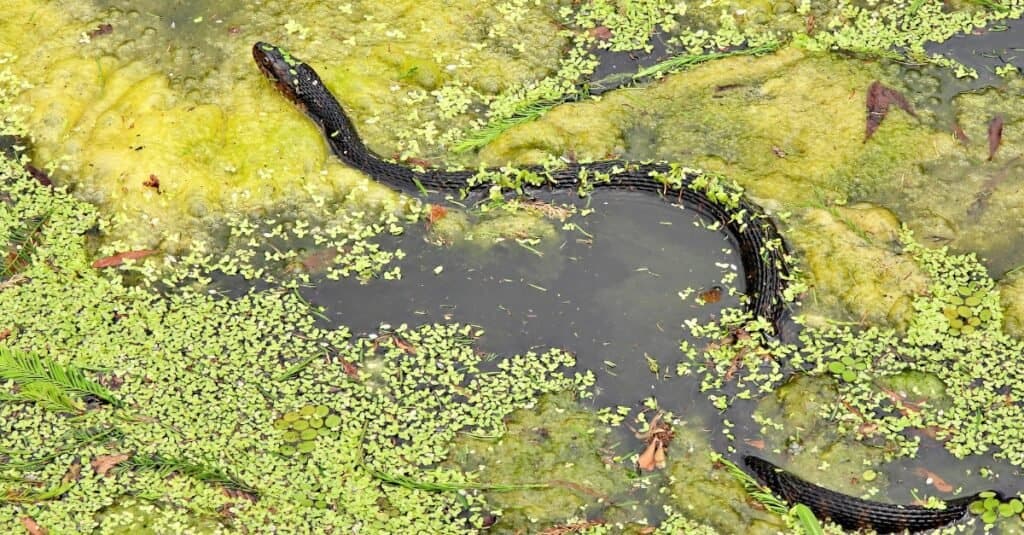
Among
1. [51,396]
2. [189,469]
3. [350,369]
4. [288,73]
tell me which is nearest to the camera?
[189,469]

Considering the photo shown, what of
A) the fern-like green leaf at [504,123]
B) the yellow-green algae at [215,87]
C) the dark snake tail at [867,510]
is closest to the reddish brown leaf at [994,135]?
the dark snake tail at [867,510]

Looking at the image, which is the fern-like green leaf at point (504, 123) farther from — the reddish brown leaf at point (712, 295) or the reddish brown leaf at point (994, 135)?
the reddish brown leaf at point (994, 135)

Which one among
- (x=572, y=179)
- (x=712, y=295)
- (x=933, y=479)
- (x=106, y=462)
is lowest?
(x=106, y=462)

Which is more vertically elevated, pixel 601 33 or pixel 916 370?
pixel 601 33

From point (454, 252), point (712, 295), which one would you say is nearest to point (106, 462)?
point (454, 252)

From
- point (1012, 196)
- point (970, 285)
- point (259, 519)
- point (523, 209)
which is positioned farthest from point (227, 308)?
point (1012, 196)

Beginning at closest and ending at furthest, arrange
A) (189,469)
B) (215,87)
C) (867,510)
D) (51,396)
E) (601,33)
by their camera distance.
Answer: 1. (867,510)
2. (189,469)
3. (51,396)
4. (215,87)
5. (601,33)

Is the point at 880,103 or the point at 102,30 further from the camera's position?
the point at 102,30

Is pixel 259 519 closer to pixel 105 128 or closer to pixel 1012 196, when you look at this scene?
pixel 105 128

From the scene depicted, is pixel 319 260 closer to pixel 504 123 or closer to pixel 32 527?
pixel 504 123
